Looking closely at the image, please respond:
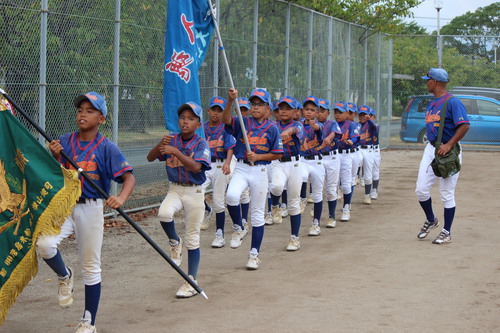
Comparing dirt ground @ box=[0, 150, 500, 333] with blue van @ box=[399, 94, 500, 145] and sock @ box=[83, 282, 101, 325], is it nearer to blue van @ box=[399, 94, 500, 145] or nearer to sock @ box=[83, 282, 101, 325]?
sock @ box=[83, 282, 101, 325]

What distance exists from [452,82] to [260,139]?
67.5 feet

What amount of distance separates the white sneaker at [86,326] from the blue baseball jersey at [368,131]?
9091 millimetres

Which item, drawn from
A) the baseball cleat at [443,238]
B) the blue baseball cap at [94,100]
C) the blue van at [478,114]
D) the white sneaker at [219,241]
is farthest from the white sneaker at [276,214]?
the blue van at [478,114]

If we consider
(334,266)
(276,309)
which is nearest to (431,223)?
(334,266)

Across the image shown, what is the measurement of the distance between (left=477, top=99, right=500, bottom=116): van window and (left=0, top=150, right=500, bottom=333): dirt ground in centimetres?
1407

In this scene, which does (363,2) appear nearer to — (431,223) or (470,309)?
(431,223)

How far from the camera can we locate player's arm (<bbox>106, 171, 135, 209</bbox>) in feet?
18.6

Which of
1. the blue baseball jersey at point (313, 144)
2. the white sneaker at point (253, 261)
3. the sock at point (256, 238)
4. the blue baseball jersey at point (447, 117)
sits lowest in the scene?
the white sneaker at point (253, 261)

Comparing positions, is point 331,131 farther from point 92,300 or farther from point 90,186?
point 92,300

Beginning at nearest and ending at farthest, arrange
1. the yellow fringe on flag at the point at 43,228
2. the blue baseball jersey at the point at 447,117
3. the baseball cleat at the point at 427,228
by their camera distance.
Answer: the yellow fringe on flag at the point at 43,228 < the blue baseball jersey at the point at 447,117 < the baseball cleat at the point at 427,228

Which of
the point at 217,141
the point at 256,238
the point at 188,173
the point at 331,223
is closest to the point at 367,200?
the point at 331,223

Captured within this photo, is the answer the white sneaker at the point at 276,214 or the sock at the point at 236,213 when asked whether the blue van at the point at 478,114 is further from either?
the sock at the point at 236,213

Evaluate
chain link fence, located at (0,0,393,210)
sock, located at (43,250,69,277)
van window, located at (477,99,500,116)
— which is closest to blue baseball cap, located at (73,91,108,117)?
sock, located at (43,250,69,277)

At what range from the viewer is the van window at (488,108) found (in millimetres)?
24888
